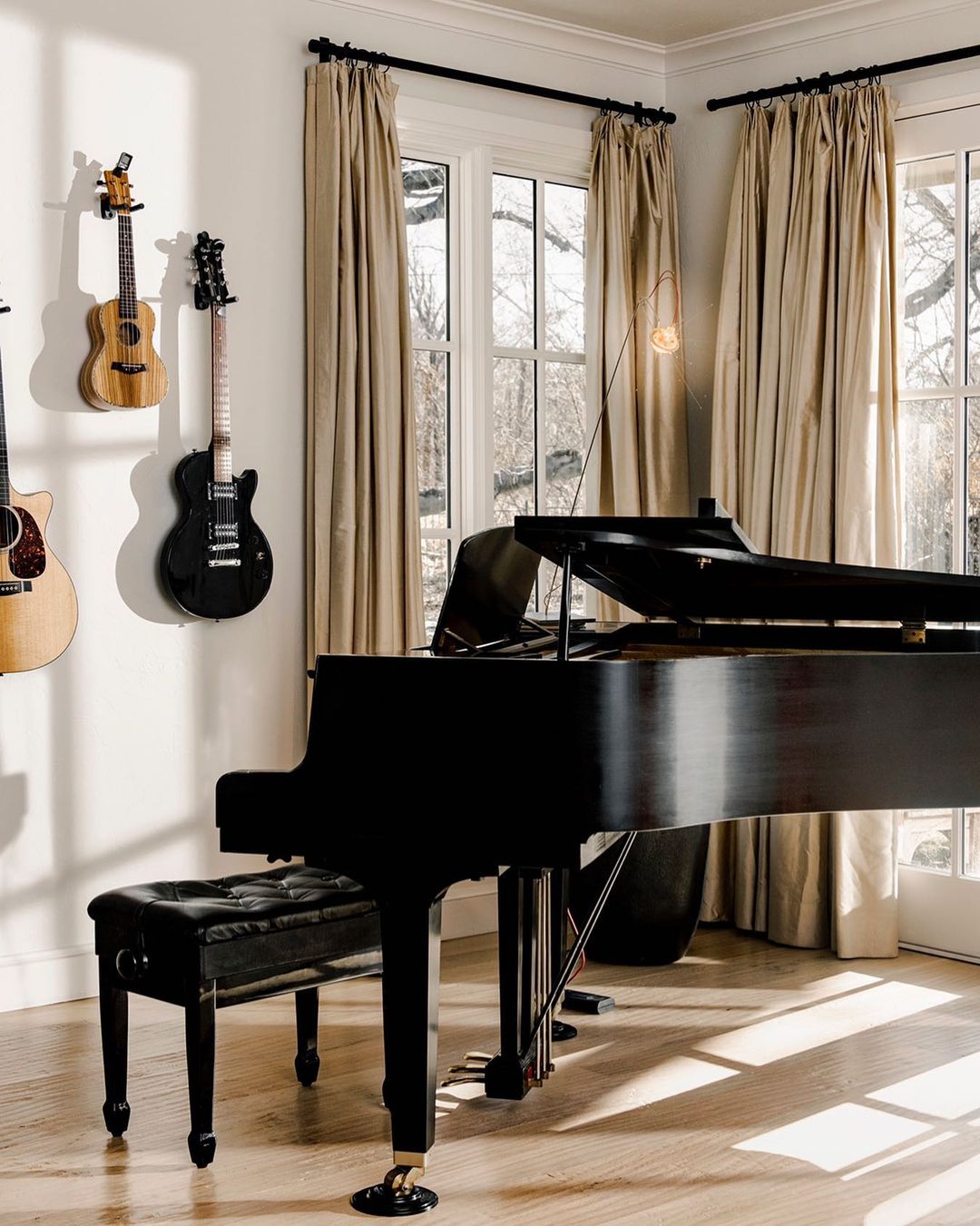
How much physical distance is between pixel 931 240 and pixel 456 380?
1.56 meters

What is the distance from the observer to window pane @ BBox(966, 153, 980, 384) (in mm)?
4273

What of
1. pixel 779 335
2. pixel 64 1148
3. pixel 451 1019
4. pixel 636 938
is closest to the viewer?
pixel 64 1148

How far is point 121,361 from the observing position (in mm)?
3859

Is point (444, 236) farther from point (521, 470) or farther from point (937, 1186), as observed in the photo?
point (937, 1186)

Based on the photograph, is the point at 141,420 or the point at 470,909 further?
the point at 470,909

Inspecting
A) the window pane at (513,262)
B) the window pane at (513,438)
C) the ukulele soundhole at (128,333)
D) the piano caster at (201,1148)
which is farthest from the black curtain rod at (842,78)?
the piano caster at (201,1148)

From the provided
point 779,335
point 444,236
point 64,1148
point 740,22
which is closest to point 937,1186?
point 64,1148

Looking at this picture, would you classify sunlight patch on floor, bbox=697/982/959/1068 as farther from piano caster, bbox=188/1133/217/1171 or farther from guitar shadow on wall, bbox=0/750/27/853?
guitar shadow on wall, bbox=0/750/27/853

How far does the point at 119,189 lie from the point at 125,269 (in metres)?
0.21

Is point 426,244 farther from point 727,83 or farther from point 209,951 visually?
point 209,951

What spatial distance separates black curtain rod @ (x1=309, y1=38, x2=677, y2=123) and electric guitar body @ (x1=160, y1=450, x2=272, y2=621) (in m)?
1.28

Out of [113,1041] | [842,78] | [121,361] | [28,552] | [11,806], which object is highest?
[842,78]

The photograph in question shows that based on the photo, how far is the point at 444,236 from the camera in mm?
4629

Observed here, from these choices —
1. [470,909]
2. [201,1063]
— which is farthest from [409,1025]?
[470,909]
